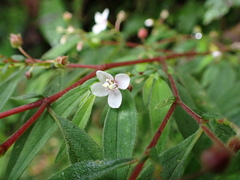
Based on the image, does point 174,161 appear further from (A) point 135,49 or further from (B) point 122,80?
(A) point 135,49

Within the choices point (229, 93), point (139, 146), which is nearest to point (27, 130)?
point (229, 93)

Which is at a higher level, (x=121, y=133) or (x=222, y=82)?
(x=222, y=82)

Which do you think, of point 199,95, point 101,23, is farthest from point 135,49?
point 199,95

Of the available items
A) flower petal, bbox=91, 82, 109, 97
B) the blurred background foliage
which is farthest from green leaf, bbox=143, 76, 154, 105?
flower petal, bbox=91, 82, 109, 97

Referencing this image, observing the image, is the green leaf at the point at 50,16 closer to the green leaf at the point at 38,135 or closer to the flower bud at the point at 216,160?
the green leaf at the point at 38,135

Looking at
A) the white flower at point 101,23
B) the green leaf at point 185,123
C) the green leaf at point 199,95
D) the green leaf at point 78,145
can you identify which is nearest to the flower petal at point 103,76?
the green leaf at point 78,145

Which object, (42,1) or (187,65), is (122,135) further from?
(42,1)
